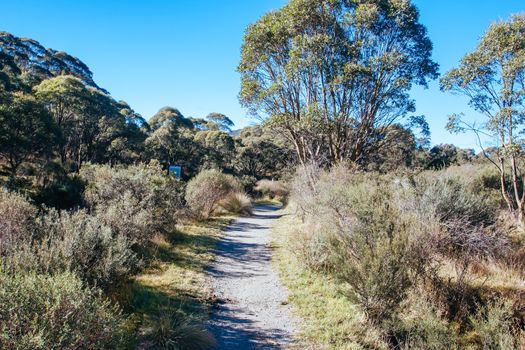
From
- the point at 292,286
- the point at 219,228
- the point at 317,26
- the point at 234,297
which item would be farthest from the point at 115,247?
the point at 317,26

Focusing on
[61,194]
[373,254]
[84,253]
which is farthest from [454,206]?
[61,194]

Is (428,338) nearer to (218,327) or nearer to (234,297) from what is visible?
(218,327)

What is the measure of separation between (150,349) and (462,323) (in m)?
4.47

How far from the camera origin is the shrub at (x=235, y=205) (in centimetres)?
1688

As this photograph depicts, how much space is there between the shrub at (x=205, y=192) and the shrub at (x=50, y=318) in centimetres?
1003

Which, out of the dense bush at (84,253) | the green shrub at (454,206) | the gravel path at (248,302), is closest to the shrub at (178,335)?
the gravel path at (248,302)

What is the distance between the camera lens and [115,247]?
4.41 meters

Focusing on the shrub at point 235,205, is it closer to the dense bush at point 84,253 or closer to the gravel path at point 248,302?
the gravel path at point 248,302

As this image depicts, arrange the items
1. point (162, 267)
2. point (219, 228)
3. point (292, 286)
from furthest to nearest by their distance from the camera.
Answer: point (219, 228)
point (162, 267)
point (292, 286)

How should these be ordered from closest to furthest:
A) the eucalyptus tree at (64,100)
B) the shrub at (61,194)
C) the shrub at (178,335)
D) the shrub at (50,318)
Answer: the shrub at (50,318) → the shrub at (178,335) → the shrub at (61,194) → the eucalyptus tree at (64,100)

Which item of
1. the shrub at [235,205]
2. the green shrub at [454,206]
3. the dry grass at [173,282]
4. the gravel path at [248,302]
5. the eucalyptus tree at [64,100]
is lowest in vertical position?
the gravel path at [248,302]

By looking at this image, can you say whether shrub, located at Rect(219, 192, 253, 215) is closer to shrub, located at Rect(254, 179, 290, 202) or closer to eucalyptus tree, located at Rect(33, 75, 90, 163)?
eucalyptus tree, located at Rect(33, 75, 90, 163)

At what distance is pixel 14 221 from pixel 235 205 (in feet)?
41.8

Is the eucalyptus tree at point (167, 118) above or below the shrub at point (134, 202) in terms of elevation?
above
